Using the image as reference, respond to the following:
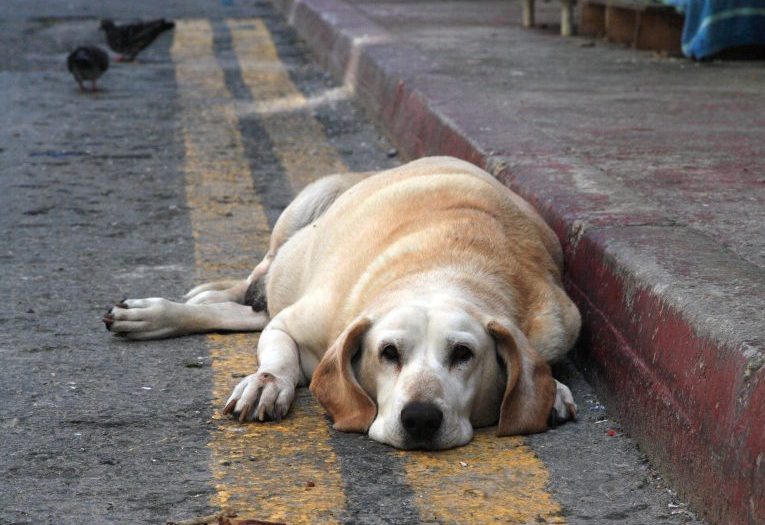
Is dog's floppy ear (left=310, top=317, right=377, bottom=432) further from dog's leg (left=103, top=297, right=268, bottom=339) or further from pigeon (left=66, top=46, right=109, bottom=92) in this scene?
pigeon (left=66, top=46, right=109, bottom=92)

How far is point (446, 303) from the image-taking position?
3721 millimetres

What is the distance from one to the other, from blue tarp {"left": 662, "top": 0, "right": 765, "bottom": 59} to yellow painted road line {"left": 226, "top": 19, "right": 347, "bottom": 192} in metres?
2.56

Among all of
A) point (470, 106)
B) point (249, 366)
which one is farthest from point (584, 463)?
point (470, 106)

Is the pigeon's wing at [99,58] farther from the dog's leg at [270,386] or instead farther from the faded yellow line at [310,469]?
the dog's leg at [270,386]

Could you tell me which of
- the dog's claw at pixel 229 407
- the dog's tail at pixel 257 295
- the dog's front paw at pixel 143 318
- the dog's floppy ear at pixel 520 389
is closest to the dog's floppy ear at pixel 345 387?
the dog's claw at pixel 229 407

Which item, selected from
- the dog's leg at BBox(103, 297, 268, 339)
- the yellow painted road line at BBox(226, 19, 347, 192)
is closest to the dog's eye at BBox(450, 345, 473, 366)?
the dog's leg at BBox(103, 297, 268, 339)

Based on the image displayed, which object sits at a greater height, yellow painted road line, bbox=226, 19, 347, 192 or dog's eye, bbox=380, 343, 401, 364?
dog's eye, bbox=380, 343, 401, 364

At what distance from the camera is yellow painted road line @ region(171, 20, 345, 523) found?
10.7 ft

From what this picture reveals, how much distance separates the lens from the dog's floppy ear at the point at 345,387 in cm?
372

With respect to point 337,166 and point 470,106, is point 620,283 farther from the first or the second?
point 337,166

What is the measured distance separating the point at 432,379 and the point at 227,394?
0.78 meters

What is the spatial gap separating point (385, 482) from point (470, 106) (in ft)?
13.4

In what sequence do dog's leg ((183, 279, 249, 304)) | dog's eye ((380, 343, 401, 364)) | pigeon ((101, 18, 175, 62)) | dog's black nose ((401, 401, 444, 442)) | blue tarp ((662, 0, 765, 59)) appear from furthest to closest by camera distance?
pigeon ((101, 18, 175, 62))
blue tarp ((662, 0, 765, 59))
dog's leg ((183, 279, 249, 304))
dog's eye ((380, 343, 401, 364))
dog's black nose ((401, 401, 444, 442))

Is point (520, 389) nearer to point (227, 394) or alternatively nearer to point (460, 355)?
point (460, 355)
